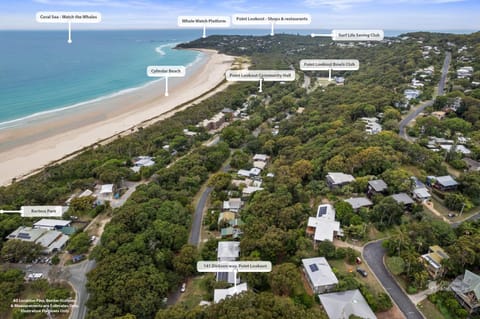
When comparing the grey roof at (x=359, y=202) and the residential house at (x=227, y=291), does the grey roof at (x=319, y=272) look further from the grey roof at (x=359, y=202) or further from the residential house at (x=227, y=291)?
the grey roof at (x=359, y=202)

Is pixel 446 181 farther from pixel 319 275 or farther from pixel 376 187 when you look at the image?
pixel 319 275

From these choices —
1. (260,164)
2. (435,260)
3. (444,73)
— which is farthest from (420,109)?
(435,260)

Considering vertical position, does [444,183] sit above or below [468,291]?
above

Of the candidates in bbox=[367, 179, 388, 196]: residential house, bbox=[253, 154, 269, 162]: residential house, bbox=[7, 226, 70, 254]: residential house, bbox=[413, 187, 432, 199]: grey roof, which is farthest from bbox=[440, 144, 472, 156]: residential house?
bbox=[7, 226, 70, 254]: residential house

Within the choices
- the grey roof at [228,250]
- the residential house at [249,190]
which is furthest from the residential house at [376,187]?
the grey roof at [228,250]

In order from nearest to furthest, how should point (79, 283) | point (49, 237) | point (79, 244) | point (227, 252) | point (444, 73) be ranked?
point (79, 283) → point (227, 252) → point (79, 244) → point (49, 237) → point (444, 73)

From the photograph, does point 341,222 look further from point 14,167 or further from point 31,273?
Answer: point 14,167

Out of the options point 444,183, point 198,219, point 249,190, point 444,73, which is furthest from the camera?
point 444,73

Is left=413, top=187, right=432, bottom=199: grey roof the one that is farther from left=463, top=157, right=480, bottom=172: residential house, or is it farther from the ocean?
the ocean
